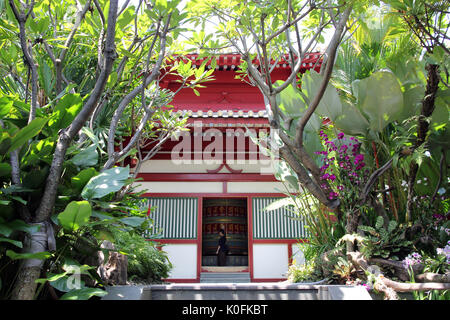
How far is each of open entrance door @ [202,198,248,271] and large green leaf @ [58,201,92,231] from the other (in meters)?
7.18

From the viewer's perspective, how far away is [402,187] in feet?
11.0

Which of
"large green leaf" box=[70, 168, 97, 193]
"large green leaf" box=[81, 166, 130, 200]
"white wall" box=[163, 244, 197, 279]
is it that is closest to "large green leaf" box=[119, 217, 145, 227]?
"large green leaf" box=[81, 166, 130, 200]

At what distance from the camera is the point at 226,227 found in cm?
905

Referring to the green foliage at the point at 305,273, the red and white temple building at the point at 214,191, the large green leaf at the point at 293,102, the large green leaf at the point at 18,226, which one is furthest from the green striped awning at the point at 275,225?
the large green leaf at the point at 18,226

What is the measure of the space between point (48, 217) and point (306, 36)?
3185 millimetres

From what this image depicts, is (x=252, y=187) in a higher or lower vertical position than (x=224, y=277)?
higher

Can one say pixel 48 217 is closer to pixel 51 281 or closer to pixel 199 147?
pixel 51 281

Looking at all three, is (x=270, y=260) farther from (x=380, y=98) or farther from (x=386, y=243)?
(x=380, y=98)

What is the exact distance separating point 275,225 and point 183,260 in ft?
5.49

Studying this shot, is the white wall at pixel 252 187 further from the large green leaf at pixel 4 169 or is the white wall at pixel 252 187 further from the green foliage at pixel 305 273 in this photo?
the large green leaf at pixel 4 169

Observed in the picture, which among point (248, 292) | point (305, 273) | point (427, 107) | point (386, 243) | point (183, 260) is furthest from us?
point (183, 260)

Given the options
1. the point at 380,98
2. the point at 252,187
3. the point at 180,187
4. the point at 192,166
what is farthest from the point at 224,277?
the point at 380,98

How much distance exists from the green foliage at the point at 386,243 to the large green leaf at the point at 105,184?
1.99 meters

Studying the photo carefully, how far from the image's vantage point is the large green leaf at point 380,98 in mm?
2971
